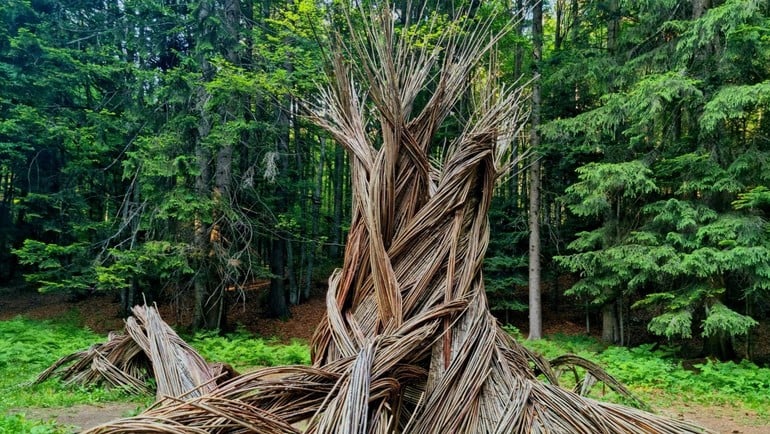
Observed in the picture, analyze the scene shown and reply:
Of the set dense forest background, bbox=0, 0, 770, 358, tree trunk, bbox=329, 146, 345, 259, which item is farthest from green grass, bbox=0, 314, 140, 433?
tree trunk, bbox=329, 146, 345, 259

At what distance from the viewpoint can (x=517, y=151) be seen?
787 cm

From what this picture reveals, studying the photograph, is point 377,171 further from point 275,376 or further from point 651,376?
point 651,376

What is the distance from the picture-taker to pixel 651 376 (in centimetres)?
605

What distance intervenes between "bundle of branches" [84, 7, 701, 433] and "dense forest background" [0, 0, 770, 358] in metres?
3.55

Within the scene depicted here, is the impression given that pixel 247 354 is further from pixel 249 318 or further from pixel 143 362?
pixel 249 318

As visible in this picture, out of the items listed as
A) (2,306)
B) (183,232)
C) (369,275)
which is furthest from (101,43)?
(369,275)

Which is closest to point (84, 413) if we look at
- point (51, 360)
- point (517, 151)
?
point (51, 360)

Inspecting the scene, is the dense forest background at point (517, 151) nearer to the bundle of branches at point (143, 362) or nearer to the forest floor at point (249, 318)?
the forest floor at point (249, 318)

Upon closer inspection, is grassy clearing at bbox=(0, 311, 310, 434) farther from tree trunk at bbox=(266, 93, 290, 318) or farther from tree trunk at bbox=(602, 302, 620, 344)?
tree trunk at bbox=(602, 302, 620, 344)

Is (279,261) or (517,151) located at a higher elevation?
(517,151)

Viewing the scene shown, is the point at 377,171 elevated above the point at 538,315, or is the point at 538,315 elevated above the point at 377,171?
the point at 377,171

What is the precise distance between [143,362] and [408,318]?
9.65 ft

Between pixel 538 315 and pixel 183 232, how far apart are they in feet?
22.3

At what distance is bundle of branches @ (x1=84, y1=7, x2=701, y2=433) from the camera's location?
4.43 ft
